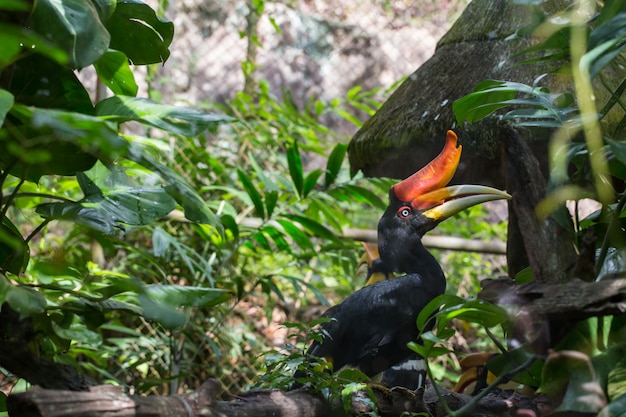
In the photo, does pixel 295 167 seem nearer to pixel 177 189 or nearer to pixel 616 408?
pixel 177 189

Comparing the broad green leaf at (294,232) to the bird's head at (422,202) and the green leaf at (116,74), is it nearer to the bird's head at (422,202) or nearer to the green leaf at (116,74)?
the bird's head at (422,202)

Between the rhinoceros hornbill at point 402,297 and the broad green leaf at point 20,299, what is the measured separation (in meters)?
0.96

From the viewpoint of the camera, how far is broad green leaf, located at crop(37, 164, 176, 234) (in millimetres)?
1051

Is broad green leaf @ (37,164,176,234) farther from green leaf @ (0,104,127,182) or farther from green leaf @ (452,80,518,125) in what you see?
green leaf @ (452,80,518,125)

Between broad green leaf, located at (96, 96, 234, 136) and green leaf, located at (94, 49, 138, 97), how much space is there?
4.8 inches

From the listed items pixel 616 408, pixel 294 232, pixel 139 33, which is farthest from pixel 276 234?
pixel 616 408

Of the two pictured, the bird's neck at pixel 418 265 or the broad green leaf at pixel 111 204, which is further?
A: the bird's neck at pixel 418 265

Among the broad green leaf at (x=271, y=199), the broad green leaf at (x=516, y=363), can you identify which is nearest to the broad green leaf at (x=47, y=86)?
the broad green leaf at (x=516, y=363)

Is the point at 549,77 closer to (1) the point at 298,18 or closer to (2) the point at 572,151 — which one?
(2) the point at 572,151

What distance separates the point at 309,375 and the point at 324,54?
14.8ft

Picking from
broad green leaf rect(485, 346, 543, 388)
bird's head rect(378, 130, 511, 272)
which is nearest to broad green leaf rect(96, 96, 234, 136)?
broad green leaf rect(485, 346, 543, 388)

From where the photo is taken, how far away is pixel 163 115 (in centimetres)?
96

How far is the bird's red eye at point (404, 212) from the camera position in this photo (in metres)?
1.92

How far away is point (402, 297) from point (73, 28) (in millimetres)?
1179
